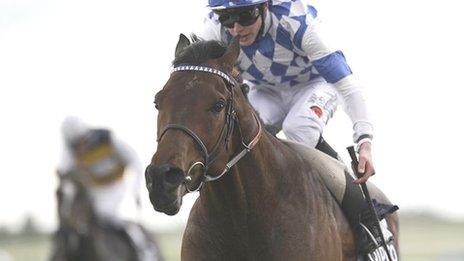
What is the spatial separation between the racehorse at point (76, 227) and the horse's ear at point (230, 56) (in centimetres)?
159

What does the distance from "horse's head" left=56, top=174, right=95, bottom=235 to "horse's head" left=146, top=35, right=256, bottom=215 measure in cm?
88

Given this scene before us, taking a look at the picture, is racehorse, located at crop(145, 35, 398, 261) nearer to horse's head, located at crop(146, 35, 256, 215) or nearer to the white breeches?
horse's head, located at crop(146, 35, 256, 215)

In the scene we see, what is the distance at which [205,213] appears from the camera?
17.8 feet

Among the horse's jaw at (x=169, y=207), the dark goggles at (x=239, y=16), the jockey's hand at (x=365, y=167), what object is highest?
the dark goggles at (x=239, y=16)

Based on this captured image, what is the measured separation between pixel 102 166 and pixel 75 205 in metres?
0.16

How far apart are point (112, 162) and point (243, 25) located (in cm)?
233

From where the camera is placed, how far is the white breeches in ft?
21.1

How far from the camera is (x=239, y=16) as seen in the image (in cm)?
578

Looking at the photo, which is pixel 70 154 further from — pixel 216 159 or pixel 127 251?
pixel 216 159

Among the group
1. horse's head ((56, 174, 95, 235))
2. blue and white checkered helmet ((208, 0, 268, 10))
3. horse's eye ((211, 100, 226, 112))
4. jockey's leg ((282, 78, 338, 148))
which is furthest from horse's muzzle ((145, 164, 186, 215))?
jockey's leg ((282, 78, 338, 148))

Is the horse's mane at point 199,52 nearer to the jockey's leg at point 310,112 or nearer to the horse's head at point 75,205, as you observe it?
the jockey's leg at point 310,112

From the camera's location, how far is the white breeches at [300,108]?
21.1 ft

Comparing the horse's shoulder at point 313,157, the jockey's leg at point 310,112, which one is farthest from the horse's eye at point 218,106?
the jockey's leg at point 310,112

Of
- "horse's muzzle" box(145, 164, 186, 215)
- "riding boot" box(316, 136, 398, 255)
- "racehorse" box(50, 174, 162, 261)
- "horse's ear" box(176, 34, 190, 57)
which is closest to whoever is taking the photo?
"racehorse" box(50, 174, 162, 261)
